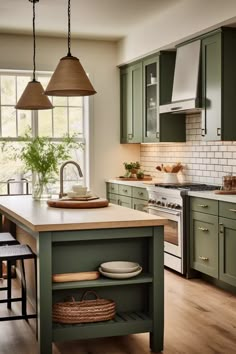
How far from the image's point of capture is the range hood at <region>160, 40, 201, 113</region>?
6188mm

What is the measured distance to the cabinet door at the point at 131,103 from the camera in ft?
25.8

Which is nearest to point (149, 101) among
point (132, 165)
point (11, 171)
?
point (132, 165)

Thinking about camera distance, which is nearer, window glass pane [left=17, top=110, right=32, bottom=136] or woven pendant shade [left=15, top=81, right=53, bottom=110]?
woven pendant shade [left=15, top=81, right=53, bottom=110]

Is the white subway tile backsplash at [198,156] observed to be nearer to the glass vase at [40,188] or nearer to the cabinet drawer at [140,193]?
the cabinet drawer at [140,193]

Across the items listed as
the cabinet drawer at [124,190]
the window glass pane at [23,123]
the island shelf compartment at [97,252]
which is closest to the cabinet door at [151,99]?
the cabinet drawer at [124,190]

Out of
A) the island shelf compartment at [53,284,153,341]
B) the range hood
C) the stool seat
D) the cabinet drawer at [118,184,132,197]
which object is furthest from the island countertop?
the cabinet drawer at [118,184,132,197]

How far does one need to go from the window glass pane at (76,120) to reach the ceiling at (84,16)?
1.05 meters

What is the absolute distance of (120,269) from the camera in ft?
12.5

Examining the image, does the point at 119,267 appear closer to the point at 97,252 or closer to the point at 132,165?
the point at 97,252

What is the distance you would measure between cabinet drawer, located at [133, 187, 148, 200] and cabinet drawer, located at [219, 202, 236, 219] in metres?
1.79

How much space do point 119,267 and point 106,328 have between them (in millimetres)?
405

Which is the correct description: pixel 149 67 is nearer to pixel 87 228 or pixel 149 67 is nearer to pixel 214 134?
pixel 214 134

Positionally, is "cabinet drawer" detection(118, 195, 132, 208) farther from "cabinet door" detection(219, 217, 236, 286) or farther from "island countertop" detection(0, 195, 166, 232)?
"island countertop" detection(0, 195, 166, 232)

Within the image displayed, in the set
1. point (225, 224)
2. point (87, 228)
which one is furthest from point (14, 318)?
point (225, 224)
